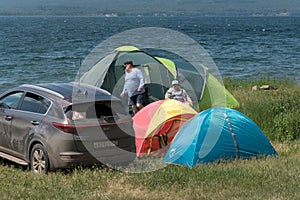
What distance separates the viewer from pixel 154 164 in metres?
9.99

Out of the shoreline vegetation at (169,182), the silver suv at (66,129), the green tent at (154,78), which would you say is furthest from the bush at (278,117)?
the silver suv at (66,129)

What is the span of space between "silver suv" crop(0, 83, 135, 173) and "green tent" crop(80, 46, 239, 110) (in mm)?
6261

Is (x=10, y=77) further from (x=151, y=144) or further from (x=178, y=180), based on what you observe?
(x=178, y=180)

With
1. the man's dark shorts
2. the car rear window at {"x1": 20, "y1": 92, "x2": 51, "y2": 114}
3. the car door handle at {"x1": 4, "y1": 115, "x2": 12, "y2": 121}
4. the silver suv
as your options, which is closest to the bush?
the man's dark shorts

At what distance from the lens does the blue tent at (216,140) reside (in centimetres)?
995

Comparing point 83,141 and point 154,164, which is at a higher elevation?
point 83,141

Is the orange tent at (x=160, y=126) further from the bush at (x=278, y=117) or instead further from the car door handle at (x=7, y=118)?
the car door handle at (x=7, y=118)

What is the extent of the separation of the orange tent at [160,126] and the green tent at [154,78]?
3928 mm

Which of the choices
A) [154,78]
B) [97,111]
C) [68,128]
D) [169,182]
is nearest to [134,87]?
[154,78]

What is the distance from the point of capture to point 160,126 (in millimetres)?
11555

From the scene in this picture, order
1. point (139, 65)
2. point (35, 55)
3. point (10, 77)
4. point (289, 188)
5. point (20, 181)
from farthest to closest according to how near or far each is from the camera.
A: point (35, 55) < point (10, 77) < point (139, 65) < point (20, 181) < point (289, 188)

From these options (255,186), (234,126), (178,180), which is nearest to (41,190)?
(178,180)

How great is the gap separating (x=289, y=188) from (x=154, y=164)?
111 inches

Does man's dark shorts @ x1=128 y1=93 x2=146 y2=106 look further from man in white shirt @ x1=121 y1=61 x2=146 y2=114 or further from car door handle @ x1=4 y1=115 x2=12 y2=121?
car door handle @ x1=4 y1=115 x2=12 y2=121
